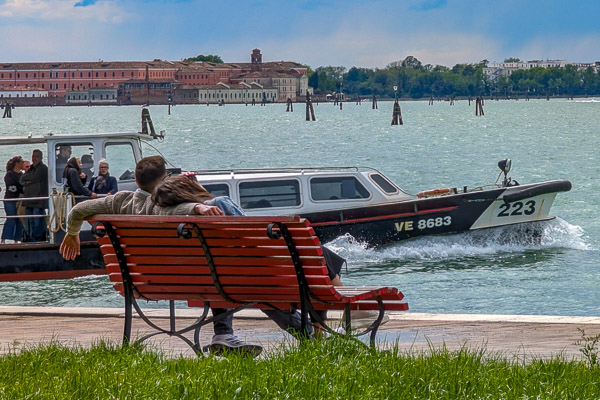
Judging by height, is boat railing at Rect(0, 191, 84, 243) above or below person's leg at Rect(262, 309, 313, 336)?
below

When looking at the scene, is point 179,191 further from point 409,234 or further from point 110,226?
point 409,234

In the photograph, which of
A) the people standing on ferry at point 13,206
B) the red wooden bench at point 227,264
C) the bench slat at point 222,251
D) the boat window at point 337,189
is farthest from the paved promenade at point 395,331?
the boat window at point 337,189

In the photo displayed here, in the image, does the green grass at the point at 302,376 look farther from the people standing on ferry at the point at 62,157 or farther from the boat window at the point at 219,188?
the boat window at the point at 219,188

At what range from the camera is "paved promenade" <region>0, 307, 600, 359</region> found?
716 centimetres

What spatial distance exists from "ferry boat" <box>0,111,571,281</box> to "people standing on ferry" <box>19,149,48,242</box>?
0.39 feet

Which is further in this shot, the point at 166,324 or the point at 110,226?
the point at 166,324

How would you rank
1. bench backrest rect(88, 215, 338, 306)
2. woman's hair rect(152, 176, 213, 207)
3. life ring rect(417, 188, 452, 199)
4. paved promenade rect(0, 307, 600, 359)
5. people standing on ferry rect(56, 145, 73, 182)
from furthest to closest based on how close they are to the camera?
life ring rect(417, 188, 452, 199) < people standing on ferry rect(56, 145, 73, 182) < paved promenade rect(0, 307, 600, 359) < woman's hair rect(152, 176, 213, 207) < bench backrest rect(88, 215, 338, 306)

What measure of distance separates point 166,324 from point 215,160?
57.9 m

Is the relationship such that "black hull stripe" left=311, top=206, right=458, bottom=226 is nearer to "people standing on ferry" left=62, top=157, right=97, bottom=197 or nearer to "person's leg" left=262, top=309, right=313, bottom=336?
"people standing on ferry" left=62, top=157, right=97, bottom=197

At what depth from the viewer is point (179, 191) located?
6492mm

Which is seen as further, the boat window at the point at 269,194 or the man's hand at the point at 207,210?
the boat window at the point at 269,194

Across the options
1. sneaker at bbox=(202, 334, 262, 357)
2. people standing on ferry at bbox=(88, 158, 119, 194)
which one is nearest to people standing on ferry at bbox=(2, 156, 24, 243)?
people standing on ferry at bbox=(88, 158, 119, 194)

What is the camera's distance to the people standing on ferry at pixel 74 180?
15.8 m

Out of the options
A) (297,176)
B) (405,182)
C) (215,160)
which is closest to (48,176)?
(297,176)
